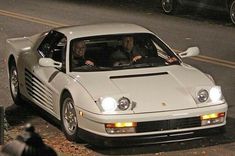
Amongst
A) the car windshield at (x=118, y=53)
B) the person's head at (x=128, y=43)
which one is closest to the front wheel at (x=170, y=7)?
the car windshield at (x=118, y=53)

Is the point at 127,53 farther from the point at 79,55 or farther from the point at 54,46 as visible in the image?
the point at 54,46

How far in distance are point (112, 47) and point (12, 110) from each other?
6.64 feet

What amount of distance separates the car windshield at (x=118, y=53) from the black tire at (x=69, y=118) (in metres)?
0.49

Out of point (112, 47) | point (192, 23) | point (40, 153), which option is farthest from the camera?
point (192, 23)

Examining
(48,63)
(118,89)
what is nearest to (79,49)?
(48,63)

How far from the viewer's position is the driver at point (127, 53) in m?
7.89

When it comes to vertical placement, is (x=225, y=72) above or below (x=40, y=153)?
below

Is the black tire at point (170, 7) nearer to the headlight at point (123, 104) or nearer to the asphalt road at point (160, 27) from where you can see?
the asphalt road at point (160, 27)

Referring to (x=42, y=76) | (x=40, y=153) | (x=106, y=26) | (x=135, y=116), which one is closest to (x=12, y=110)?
(x=42, y=76)

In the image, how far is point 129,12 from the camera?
19734mm

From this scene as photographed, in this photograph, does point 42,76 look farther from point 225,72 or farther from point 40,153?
point 40,153

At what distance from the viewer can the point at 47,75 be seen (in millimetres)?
8156

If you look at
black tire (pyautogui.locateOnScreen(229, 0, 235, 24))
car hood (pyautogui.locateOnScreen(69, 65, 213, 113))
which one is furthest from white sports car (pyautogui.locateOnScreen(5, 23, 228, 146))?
black tire (pyautogui.locateOnScreen(229, 0, 235, 24))

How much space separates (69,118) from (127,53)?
122 cm
